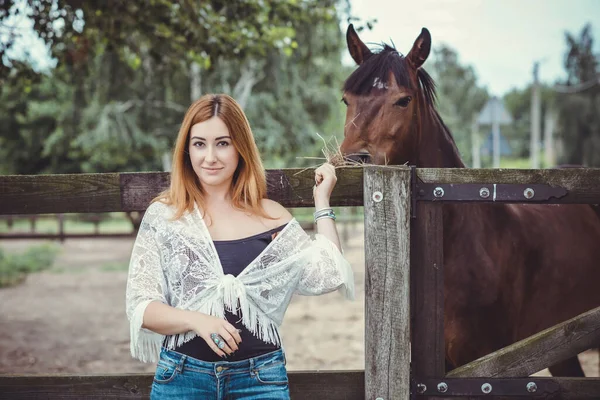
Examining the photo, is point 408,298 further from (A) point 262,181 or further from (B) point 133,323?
(B) point 133,323

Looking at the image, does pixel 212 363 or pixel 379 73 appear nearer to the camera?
pixel 212 363

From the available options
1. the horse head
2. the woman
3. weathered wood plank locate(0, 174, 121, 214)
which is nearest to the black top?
the woman

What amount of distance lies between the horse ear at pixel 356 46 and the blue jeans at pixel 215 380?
2.44 meters

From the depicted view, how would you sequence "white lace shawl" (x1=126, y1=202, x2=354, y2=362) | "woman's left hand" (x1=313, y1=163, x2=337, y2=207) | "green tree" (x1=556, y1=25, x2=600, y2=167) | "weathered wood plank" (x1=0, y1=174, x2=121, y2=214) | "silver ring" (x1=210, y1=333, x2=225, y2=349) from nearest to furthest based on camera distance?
1. "silver ring" (x1=210, y1=333, x2=225, y2=349)
2. "white lace shawl" (x1=126, y1=202, x2=354, y2=362)
3. "woman's left hand" (x1=313, y1=163, x2=337, y2=207)
4. "weathered wood plank" (x1=0, y1=174, x2=121, y2=214)
5. "green tree" (x1=556, y1=25, x2=600, y2=167)

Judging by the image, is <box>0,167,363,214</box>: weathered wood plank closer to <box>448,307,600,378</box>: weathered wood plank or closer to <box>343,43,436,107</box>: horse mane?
<box>448,307,600,378</box>: weathered wood plank

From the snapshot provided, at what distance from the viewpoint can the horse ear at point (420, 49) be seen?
369 centimetres

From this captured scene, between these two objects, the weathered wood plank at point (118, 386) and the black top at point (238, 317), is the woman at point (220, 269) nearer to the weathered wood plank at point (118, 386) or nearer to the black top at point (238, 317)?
the black top at point (238, 317)

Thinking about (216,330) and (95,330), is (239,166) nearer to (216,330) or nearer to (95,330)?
(216,330)

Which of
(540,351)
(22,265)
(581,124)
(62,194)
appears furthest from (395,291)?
(581,124)

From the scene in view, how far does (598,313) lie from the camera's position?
2.40 m

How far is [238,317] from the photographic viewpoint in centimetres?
201

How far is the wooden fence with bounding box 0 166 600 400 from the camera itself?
2.24 m

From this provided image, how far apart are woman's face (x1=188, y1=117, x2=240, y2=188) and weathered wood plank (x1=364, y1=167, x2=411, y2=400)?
0.51 meters

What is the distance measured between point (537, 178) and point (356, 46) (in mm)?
1933
